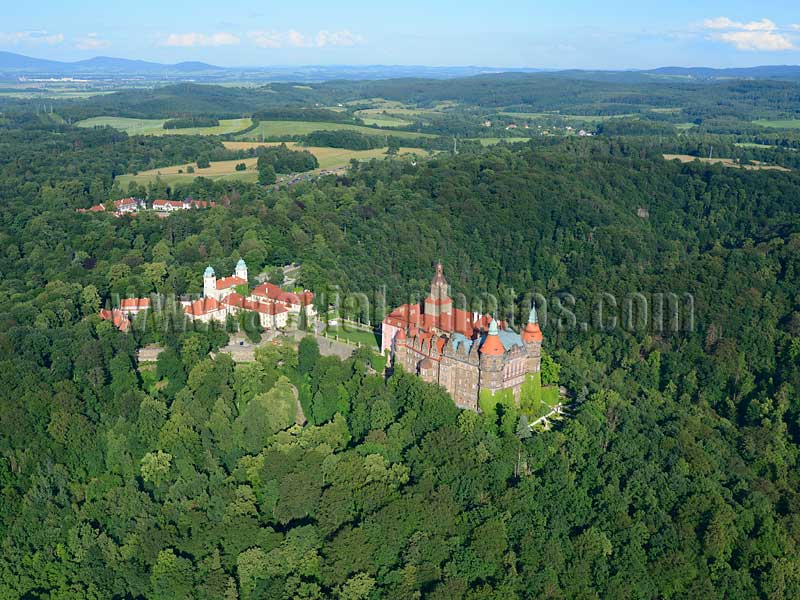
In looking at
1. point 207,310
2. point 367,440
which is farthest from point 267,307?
point 367,440

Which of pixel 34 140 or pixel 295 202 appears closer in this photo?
pixel 295 202

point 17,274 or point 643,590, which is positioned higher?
point 17,274

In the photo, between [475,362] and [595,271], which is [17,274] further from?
[595,271]

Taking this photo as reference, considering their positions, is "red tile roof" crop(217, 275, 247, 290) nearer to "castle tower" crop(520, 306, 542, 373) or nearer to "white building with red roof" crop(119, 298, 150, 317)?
"white building with red roof" crop(119, 298, 150, 317)

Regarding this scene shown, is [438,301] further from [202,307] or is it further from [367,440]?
[202,307]

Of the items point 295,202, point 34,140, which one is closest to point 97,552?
point 295,202

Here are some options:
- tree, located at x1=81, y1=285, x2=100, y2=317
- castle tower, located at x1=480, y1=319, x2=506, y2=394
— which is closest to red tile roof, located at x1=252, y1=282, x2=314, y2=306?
tree, located at x1=81, y1=285, x2=100, y2=317
